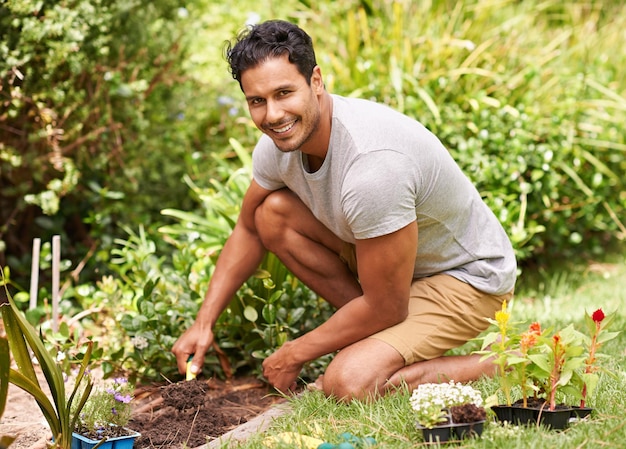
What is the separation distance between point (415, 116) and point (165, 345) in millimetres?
2026

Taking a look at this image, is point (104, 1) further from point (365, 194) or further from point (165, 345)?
point (365, 194)

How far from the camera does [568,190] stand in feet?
15.2

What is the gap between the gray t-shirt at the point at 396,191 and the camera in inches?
95.3

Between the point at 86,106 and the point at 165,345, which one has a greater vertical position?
the point at 86,106

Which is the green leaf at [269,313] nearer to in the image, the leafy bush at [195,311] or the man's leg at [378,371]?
the leafy bush at [195,311]

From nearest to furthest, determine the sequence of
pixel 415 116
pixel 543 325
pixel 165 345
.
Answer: pixel 165 345, pixel 543 325, pixel 415 116

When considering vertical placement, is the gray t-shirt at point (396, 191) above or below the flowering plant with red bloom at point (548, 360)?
above

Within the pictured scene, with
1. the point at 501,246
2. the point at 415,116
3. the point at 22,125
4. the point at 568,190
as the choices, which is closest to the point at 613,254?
the point at 568,190

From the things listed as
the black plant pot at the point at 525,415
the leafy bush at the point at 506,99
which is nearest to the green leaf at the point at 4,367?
the black plant pot at the point at 525,415

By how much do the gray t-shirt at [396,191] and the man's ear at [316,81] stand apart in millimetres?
88

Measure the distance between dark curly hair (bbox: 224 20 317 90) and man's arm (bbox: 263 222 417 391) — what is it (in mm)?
610

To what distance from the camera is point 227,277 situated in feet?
9.84

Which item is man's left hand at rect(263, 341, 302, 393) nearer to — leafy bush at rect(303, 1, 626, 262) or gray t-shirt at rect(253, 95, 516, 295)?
gray t-shirt at rect(253, 95, 516, 295)

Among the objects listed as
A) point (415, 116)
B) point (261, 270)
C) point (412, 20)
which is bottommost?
point (261, 270)
